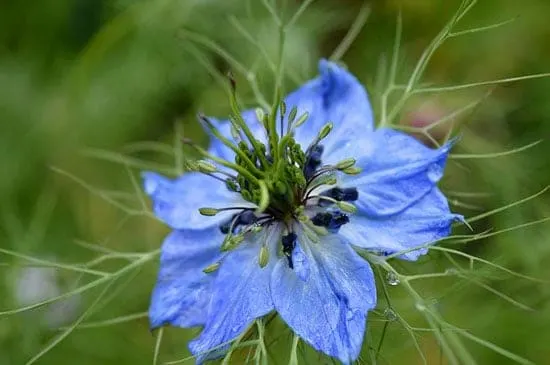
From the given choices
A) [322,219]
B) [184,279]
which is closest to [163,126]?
[184,279]

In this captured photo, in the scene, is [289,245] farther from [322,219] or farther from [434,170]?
[434,170]

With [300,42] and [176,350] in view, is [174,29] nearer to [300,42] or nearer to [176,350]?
[300,42]

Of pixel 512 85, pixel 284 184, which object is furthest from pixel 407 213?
pixel 512 85

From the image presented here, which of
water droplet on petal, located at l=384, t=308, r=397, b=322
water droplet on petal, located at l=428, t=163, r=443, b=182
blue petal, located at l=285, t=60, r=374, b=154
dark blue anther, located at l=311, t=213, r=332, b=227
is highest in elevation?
blue petal, located at l=285, t=60, r=374, b=154

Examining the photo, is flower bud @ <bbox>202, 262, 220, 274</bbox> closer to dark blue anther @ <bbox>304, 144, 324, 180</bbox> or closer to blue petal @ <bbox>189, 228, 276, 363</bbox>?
blue petal @ <bbox>189, 228, 276, 363</bbox>

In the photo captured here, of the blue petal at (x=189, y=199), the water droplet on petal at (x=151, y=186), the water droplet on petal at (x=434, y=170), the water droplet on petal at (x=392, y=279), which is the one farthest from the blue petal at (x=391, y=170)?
the water droplet on petal at (x=151, y=186)

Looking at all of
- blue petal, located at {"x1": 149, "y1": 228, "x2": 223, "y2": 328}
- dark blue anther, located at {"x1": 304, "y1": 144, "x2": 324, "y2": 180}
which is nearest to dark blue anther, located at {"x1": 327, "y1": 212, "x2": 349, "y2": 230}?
dark blue anther, located at {"x1": 304, "y1": 144, "x2": 324, "y2": 180}

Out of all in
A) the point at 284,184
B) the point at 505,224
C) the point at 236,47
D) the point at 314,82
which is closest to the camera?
the point at 284,184
